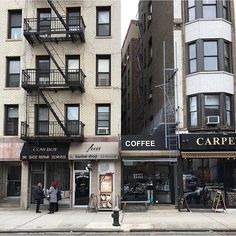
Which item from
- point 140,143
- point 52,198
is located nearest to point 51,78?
point 140,143

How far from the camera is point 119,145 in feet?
81.1

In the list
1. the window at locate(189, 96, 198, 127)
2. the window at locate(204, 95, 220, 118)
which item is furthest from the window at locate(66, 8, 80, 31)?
the window at locate(204, 95, 220, 118)

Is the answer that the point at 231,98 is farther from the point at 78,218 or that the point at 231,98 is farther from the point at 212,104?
the point at 78,218

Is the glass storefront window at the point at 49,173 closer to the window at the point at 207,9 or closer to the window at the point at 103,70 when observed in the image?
the window at the point at 103,70

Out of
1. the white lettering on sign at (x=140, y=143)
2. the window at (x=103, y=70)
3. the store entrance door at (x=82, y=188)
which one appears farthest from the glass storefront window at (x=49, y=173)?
the window at (x=103, y=70)

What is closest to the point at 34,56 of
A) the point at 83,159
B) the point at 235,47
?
the point at 83,159

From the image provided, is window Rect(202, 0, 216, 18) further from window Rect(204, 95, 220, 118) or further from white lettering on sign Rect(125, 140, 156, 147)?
white lettering on sign Rect(125, 140, 156, 147)

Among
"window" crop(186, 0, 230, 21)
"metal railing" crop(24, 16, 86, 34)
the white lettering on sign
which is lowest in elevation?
the white lettering on sign

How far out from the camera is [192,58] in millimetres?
25453

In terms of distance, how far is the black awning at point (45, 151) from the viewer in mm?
24672

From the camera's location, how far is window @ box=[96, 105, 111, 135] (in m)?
25.6

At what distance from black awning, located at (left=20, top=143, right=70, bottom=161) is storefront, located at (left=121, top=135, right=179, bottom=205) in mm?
3459

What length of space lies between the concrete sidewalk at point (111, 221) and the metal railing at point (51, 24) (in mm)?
10756

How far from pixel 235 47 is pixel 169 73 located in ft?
13.9
